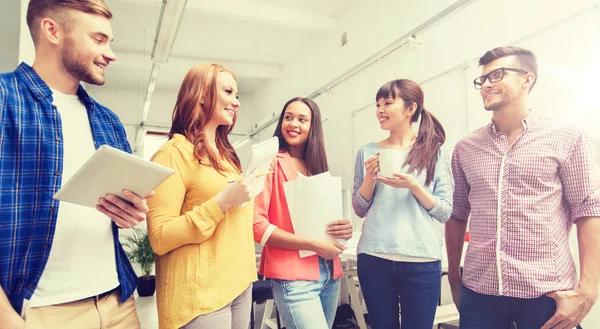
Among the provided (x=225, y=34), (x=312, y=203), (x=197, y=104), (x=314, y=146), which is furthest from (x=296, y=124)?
(x=225, y=34)

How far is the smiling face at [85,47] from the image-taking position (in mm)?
940

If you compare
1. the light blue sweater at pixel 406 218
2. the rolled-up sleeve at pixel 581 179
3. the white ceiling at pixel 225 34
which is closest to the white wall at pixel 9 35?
the white ceiling at pixel 225 34

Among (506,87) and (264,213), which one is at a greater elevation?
(506,87)

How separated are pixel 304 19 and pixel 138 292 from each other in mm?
4080

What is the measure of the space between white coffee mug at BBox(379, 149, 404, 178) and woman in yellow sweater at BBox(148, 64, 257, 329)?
1.64 feet

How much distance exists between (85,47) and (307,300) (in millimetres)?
999

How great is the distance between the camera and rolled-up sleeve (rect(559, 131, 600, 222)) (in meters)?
1.15

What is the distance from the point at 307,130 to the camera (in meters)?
1.51

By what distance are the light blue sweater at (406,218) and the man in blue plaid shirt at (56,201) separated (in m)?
0.83

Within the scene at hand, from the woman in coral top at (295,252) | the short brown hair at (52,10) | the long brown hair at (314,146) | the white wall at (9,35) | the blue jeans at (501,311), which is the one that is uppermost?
the white wall at (9,35)

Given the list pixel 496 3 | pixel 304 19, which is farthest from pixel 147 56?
pixel 496 3

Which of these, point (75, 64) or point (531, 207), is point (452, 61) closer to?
point (531, 207)

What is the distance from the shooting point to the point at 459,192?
1446mm

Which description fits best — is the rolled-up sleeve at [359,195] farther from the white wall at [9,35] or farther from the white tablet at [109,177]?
the white wall at [9,35]
